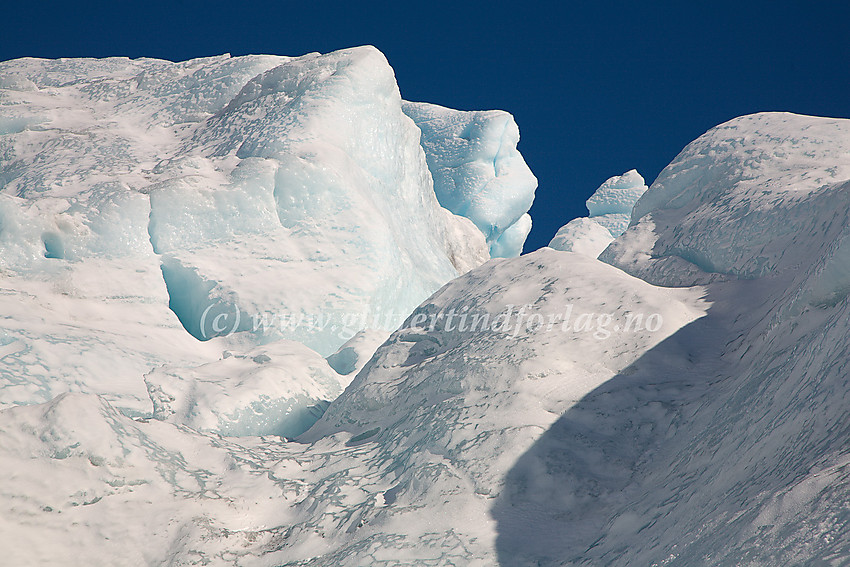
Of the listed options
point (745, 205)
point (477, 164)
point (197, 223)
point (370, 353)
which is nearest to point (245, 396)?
point (370, 353)

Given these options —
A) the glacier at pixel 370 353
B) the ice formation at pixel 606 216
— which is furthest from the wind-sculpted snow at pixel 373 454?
the ice formation at pixel 606 216

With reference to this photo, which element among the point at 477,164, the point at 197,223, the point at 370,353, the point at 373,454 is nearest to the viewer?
the point at 373,454

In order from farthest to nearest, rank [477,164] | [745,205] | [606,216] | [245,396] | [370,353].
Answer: [606,216], [477,164], [370,353], [745,205], [245,396]

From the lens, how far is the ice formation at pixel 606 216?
57.4 feet

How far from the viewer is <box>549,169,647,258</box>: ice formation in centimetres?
1748

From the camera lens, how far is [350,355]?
6.39 meters

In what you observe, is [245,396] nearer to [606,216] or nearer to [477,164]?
[477,164]

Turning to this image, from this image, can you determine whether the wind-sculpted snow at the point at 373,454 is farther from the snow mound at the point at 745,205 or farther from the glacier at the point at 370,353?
the snow mound at the point at 745,205

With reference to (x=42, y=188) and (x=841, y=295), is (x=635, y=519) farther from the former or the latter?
(x=42, y=188)

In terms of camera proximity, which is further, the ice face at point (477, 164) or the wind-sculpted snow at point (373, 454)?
the ice face at point (477, 164)

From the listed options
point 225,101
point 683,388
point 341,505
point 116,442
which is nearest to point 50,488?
point 116,442

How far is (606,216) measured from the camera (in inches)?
758

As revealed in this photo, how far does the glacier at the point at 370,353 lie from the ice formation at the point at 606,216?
884cm

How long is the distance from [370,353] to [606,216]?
14.2m
